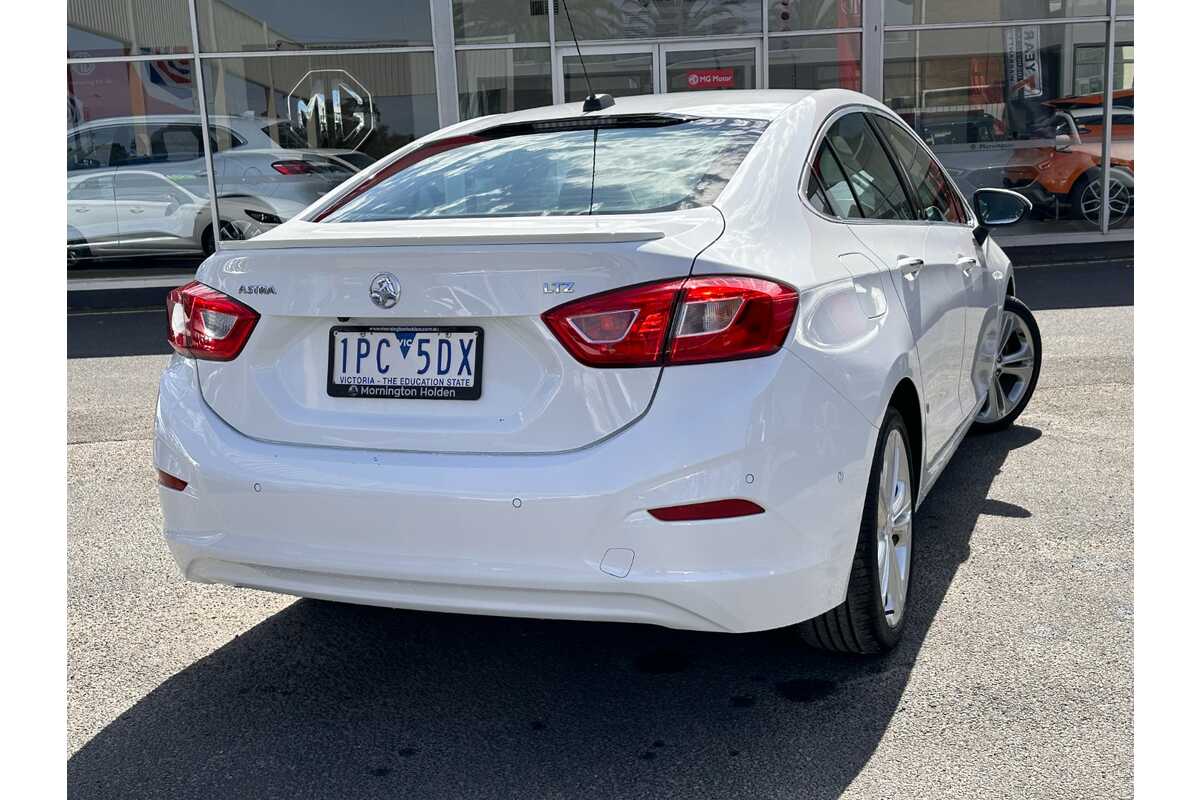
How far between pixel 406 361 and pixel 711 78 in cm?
1186

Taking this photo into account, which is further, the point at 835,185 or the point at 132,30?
the point at 132,30

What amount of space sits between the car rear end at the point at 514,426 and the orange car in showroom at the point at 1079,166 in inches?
478

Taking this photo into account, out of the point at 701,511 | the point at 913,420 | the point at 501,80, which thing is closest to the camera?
the point at 701,511

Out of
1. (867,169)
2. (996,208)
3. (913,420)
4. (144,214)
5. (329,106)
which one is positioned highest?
(329,106)

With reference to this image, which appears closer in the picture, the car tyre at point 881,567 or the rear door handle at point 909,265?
the car tyre at point 881,567

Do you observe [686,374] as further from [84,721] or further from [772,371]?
[84,721]

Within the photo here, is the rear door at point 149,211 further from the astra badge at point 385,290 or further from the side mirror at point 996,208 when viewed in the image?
the astra badge at point 385,290

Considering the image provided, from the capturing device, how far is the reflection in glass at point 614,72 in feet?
45.5

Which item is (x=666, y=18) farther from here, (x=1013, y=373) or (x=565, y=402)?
(x=565, y=402)

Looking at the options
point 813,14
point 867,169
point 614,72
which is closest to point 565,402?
point 867,169

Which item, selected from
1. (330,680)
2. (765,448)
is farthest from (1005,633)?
(330,680)

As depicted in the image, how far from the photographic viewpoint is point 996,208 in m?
4.89

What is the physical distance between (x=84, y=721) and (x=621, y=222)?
1.94 meters

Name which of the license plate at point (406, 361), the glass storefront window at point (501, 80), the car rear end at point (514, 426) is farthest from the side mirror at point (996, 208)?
the glass storefront window at point (501, 80)
